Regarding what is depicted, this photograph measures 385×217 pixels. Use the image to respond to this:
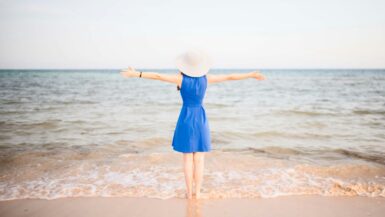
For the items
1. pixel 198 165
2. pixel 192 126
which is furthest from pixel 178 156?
pixel 192 126

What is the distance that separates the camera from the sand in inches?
144

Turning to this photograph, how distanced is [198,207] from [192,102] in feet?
4.67

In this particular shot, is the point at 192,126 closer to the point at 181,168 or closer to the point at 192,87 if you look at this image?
the point at 192,87

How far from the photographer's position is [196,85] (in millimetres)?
3568

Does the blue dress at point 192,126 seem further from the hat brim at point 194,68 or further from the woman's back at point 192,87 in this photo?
the hat brim at point 194,68

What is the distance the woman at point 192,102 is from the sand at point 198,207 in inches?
19.6

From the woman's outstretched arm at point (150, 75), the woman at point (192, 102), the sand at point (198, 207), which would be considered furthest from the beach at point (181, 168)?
the woman's outstretched arm at point (150, 75)

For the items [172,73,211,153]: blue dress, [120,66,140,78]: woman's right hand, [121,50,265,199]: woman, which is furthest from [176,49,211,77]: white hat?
[120,66,140,78]: woman's right hand

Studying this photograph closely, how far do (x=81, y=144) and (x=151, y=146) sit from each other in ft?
5.93

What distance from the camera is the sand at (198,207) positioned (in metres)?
3.67

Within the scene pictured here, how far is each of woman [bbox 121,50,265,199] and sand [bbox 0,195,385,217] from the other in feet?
1.64

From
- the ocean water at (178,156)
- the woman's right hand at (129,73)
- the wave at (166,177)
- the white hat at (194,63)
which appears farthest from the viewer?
the ocean water at (178,156)

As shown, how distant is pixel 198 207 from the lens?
3861mm

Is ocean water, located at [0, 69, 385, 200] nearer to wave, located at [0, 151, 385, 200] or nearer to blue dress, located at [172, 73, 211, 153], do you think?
wave, located at [0, 151, 385, 200]
